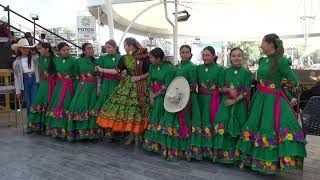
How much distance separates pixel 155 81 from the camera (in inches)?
164

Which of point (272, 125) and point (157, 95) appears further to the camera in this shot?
point (157, 95)

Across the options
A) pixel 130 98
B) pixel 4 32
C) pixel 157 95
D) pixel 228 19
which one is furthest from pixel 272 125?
pixel 228 19

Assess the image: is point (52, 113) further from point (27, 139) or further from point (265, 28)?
point (265, 28)

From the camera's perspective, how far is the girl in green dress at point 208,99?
382cm

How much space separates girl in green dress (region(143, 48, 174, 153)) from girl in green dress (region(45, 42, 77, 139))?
1358mm

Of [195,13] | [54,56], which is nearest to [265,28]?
[195,13]

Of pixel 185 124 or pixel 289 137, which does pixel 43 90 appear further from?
pixel 289 137

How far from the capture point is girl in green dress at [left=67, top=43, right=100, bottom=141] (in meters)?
4.74

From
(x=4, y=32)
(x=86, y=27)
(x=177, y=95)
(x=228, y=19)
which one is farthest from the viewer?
(x=228, y=19)

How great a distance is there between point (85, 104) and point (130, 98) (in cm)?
76

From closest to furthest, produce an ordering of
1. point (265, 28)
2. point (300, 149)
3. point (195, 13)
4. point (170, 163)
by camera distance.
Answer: point (300, 149), point (170, 163), point (195, 13), point (265, 28)

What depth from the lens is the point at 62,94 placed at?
4.93m

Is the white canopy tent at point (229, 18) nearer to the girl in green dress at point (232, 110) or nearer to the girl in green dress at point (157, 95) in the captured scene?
the girl in green dress at point (157, 95)

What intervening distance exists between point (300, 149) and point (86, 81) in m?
2.92
